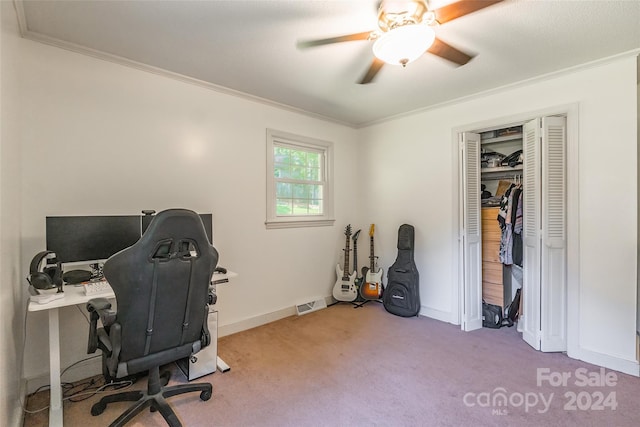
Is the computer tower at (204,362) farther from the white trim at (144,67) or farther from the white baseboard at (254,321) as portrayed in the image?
the white trim at (144,67)

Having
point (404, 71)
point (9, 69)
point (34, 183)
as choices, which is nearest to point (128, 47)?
point (9, 69)

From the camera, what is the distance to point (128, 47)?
2176 mm

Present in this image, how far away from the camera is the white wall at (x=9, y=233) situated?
4.33ft

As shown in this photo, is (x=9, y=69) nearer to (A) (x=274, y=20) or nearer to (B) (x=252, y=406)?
(A) (x=274, y=20)

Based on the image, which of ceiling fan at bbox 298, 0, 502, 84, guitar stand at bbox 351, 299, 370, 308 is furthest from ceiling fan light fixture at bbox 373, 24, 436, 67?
guitar stand at bbox 351, 299, 370, 308

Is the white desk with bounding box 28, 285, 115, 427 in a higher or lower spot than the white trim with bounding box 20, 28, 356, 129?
lower

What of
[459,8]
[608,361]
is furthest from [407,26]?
[608,361]

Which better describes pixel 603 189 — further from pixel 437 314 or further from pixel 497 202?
pixel 437 314

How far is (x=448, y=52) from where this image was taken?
1838mm

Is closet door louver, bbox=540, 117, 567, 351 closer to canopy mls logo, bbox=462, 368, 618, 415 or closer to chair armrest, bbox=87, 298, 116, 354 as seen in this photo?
canopy mls logo, bbox=462, 368, 618, 415

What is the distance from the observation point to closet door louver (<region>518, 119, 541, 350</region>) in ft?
8.80

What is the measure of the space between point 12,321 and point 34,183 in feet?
3.02

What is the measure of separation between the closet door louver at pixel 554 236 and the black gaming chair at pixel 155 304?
275 centimetres

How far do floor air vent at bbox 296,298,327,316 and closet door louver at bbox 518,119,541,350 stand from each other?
212cm
